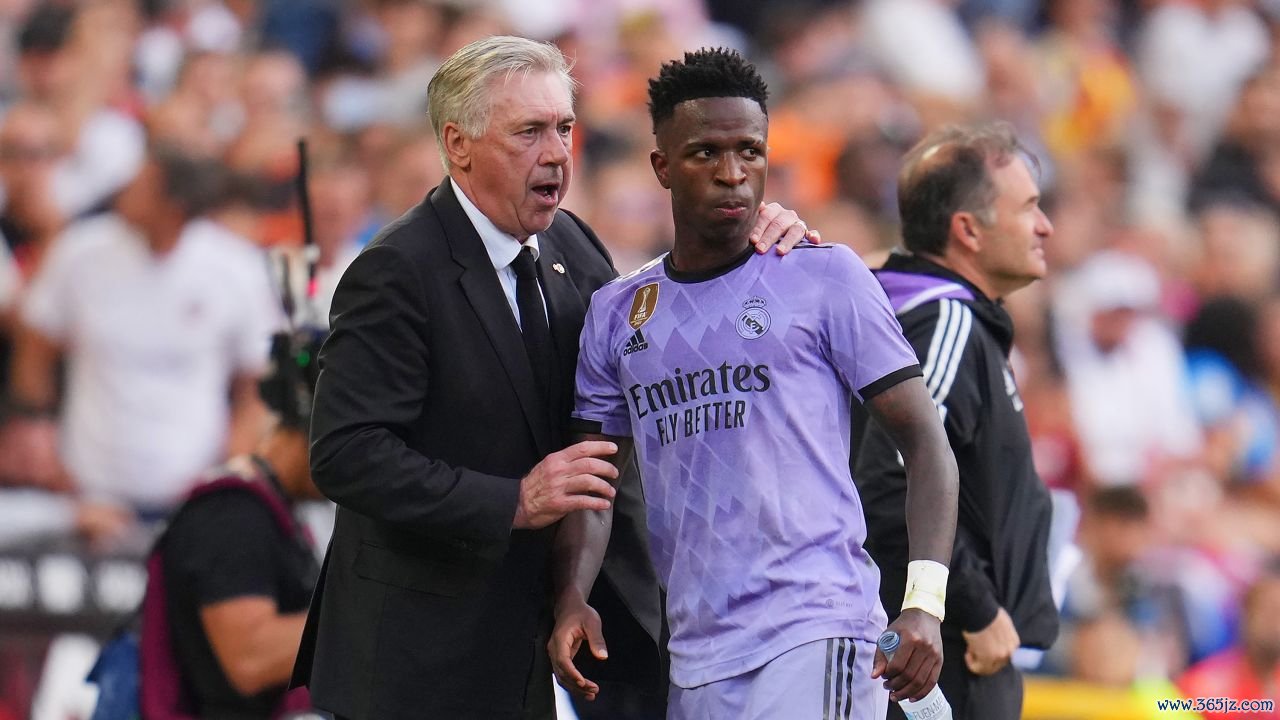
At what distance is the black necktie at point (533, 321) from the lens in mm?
4152

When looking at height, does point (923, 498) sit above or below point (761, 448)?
below

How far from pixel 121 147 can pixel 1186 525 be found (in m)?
5.48

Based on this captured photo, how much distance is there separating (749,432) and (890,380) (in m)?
0.30

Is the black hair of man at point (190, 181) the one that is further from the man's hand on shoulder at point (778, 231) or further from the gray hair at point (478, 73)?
the man's hand on shoulder at point (778, 231)

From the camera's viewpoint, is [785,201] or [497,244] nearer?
[497,244]

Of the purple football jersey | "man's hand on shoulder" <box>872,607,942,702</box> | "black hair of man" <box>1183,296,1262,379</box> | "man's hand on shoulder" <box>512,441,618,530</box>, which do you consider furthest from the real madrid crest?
"black hair of man" <box>1183,296,1262,379</box>

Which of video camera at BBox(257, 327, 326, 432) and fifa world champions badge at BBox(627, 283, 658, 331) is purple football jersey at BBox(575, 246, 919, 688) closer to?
fifa world champions badge at BBox(627, 283, 658, 331)

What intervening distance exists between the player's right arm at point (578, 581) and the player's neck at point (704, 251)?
432 millimetres

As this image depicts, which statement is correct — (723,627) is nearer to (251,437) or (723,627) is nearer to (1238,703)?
(1238,703)

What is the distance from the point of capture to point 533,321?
4172mm

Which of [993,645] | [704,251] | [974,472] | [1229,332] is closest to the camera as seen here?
[704,251]

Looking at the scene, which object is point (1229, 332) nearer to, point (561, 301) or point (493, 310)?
point (561, 301)

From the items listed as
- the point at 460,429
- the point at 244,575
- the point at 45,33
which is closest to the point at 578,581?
the point at 460,429

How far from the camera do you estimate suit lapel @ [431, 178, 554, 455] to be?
Result: 407 centimetres
